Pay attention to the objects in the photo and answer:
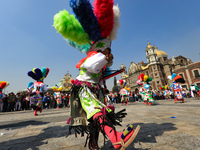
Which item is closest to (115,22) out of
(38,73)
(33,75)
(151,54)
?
(38,73)

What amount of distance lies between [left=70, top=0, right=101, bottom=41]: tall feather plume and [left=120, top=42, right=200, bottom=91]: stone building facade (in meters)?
37.6

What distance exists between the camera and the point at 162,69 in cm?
4206

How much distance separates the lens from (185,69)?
104 feet

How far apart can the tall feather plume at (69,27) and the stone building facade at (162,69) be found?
3770 cm

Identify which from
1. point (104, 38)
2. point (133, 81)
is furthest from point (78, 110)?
point (133, 81)

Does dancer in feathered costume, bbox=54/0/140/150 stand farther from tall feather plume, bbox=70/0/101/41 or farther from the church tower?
the church tower

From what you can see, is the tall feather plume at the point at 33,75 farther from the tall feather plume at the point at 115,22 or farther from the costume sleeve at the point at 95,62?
the costume sleeve at the point at 95,62

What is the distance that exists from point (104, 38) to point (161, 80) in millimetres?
43274

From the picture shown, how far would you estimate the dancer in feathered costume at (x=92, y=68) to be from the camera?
1186 mm

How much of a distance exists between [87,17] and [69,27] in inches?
13.8

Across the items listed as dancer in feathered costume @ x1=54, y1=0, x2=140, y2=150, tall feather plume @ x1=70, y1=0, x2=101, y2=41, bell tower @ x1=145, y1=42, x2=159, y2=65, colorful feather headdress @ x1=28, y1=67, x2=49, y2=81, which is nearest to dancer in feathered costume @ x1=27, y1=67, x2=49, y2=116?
colorful feather headdress @ x1=28, y1=67, x2=49, y2=81

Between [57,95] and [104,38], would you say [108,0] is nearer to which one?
[104,38]

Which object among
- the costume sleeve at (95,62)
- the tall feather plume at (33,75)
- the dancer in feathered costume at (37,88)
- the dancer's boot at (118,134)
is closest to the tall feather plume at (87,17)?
the costume sleeve at (95,62)

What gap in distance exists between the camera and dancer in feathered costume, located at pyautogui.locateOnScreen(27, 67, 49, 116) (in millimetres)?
5977
